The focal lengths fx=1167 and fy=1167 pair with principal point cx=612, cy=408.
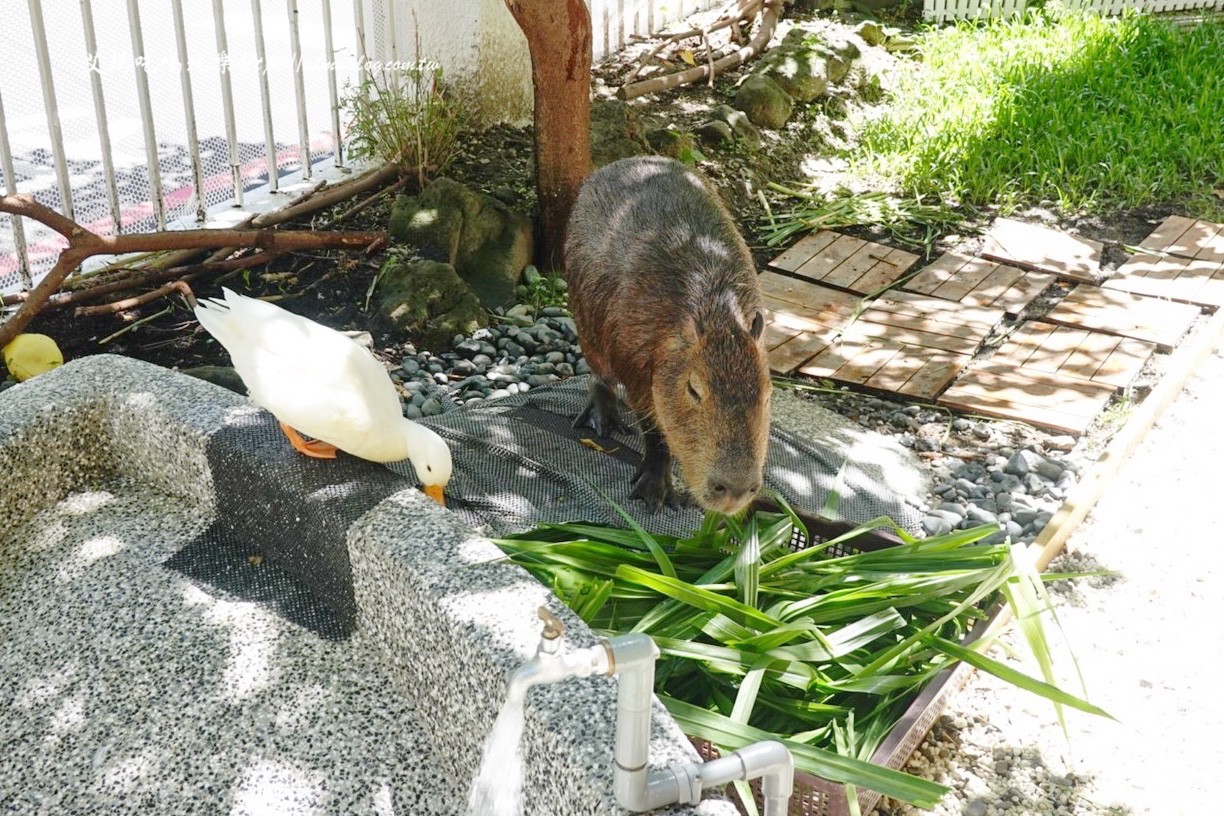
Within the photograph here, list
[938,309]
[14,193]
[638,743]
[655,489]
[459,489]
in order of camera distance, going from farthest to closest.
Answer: [938,309] → [14,193] → [655,489] → [459,489] → [638,743]

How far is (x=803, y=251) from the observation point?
658 cm

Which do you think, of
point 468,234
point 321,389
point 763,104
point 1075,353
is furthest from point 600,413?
point 763,104

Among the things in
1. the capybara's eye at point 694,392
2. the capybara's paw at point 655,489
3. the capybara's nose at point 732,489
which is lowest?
the capybara's paw at point 655,489

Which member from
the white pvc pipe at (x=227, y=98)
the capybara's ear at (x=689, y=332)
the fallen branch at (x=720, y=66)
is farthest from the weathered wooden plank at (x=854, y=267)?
the white pvc pipe at (x=227, y=98)

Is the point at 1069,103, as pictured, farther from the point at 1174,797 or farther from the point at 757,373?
the point at 1174,797

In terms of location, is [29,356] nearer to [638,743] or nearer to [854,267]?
[638,743]

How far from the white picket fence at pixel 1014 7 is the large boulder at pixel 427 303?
6.03m

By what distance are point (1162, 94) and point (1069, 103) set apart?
0.78 m

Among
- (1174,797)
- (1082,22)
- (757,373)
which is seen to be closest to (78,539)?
(757,373)

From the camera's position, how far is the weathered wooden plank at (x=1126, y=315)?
5566mm

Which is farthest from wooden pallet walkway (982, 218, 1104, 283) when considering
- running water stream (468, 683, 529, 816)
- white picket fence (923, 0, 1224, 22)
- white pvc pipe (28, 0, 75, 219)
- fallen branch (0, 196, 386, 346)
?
running water stream (468, 683, 529, 816)

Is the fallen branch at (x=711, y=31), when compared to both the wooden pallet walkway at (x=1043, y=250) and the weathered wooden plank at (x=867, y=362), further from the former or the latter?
the weathered wooden plank at (x=867, y=362)

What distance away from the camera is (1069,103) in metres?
7.79

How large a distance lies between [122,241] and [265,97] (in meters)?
1.49
